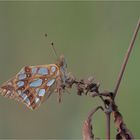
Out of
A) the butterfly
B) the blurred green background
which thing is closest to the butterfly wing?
the butterfly

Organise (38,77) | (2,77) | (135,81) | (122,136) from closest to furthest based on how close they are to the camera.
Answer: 1. (122,136)
2. (38,77)
3. (135,81)
4. (2,77)

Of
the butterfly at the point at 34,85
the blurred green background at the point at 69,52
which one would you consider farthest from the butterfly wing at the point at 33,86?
the blurred green background at the point at 69,52

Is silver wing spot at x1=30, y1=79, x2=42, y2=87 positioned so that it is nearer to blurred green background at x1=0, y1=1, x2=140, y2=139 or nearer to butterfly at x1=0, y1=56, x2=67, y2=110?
butterfly at x1=0, y1=56, x2=67, y2=110

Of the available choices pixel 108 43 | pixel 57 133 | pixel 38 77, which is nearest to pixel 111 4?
pixel 108 43

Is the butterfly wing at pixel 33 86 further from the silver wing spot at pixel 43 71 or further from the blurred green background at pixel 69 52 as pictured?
the blurred green background at pixel 69 52

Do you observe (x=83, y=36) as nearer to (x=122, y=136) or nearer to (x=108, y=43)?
(x=108, y=43)

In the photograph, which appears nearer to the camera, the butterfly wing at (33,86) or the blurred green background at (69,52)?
the butterfly wing at (33,86)
